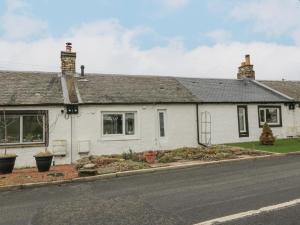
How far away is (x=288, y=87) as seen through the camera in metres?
27.5

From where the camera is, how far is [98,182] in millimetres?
11367

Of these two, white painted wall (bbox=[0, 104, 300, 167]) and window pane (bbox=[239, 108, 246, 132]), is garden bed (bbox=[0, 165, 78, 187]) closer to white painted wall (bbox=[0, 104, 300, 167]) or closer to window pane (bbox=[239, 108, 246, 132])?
white painted wall (bbox=[0, 104, 300, 167])

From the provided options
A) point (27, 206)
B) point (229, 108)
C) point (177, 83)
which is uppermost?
point (177, 83)

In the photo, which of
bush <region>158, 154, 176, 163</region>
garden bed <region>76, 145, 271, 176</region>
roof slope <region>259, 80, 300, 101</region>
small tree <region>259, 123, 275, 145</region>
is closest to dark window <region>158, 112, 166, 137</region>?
garden bed <region>76, 145, 271, 176</region>

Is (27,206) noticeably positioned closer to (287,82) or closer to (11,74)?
(11,74)

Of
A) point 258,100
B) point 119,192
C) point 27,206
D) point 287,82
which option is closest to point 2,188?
point 27,206

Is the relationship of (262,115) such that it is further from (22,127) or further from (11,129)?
(11,129)

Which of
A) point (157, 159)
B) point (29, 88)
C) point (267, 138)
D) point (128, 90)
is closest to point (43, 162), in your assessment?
point (157, 159)

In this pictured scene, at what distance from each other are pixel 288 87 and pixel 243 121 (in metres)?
7.90

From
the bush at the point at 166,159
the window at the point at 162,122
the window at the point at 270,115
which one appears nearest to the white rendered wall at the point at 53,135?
the bush at the point at 166,159

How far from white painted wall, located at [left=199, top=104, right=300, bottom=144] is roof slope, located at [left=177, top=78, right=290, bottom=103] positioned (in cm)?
49

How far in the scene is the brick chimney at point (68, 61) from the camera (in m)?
21.0

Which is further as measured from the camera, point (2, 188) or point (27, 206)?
point (2, 188)

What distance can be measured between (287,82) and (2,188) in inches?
1014
